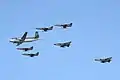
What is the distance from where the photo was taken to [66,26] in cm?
14575

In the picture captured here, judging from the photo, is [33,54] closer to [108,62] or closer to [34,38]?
[34,38]

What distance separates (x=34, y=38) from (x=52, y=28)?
33.6 ft

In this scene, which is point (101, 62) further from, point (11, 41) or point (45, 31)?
point (11, 41)

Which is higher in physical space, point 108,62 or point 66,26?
point 66,26

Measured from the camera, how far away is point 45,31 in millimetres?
147000

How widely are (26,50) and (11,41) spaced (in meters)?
5.01

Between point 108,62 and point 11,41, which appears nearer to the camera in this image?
point 108,62

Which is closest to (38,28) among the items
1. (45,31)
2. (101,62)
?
(45,31)

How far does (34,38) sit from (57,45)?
11.1 m

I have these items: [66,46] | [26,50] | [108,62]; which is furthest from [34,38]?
[108,62]

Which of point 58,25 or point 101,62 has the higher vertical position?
point 58,25

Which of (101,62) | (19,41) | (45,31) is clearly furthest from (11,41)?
(101,62)

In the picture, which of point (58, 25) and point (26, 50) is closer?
point (58, 25)

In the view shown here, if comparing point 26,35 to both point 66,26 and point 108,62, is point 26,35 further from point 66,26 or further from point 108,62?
point 108,62
